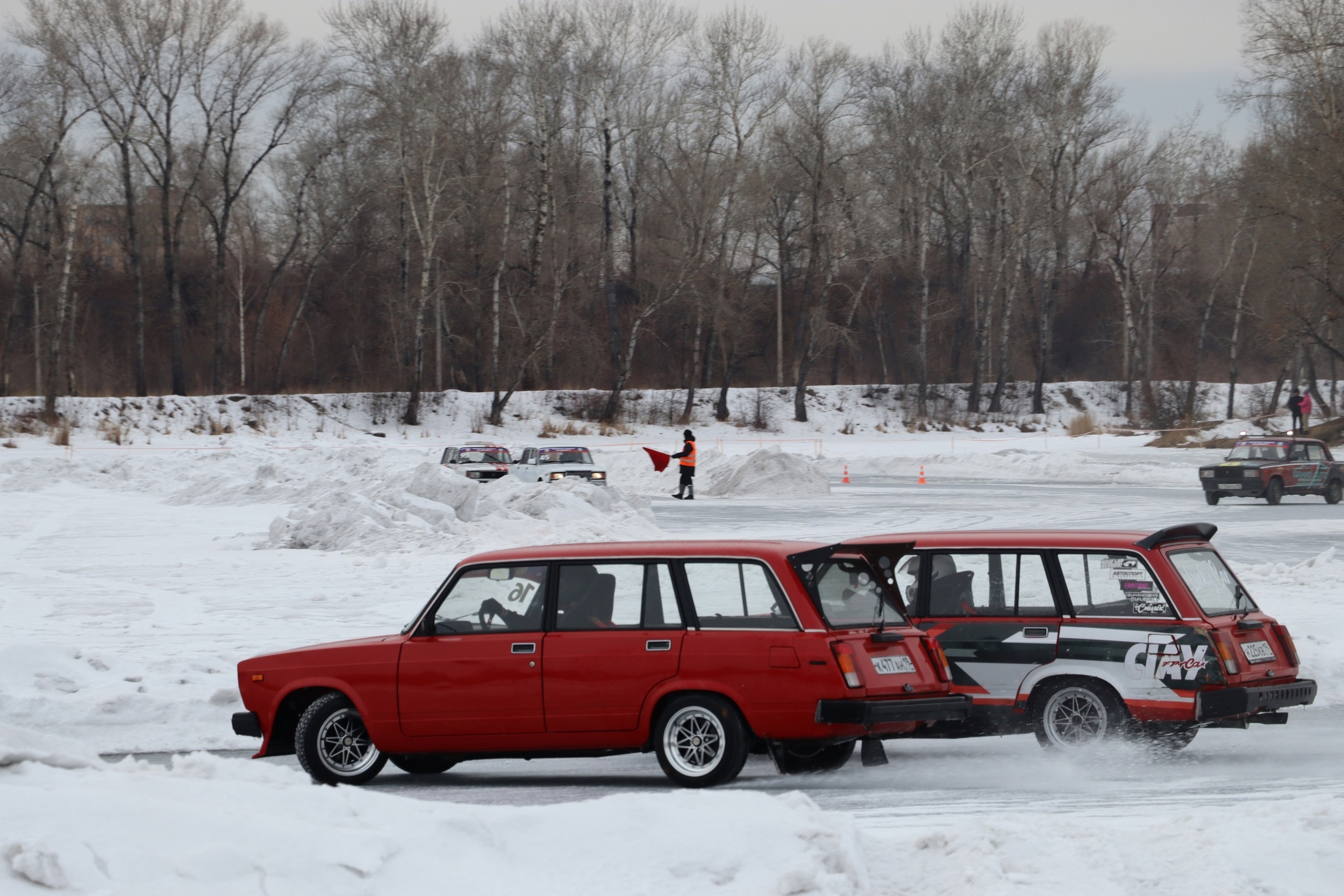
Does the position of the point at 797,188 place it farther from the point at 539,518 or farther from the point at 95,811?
the point at 95,811

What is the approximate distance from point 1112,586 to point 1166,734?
3.32 feet

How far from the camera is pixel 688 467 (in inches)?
1319

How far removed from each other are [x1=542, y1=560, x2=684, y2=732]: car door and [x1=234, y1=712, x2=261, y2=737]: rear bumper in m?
1.93

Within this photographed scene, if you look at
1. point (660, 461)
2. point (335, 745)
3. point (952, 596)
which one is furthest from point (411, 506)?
point (952, 596)

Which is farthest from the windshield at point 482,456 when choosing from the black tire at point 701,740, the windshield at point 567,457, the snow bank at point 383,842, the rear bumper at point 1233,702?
the snow bank at point 383,842

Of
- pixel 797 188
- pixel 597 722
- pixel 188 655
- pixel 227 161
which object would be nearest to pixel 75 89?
pixel 227 161

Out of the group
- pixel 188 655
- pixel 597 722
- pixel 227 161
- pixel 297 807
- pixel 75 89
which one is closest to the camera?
pixel 297 807

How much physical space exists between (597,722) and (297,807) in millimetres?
2700

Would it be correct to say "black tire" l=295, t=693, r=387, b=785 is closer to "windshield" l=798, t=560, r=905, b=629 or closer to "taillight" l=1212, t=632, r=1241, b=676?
"windshield" l=798, t=560, r=905, b=629

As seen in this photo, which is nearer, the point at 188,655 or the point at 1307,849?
the point at 1307,849

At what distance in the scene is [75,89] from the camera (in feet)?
163

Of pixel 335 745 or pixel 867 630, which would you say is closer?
pixel 867 630

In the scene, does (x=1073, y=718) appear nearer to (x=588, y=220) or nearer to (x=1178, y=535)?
(x=1178, y=535)

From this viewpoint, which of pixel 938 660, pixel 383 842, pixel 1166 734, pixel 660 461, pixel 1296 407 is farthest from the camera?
pixel 1296 407
